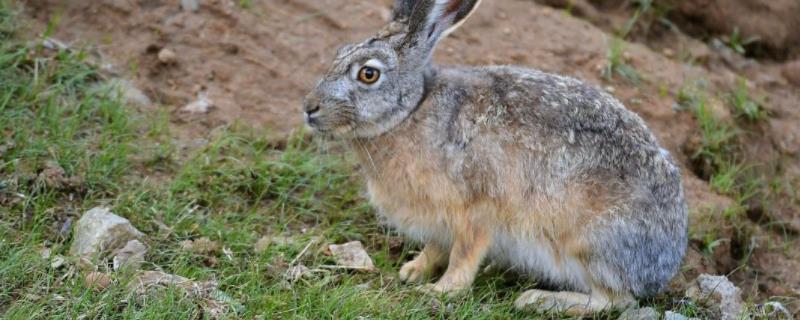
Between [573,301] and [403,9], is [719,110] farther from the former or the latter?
[403,9]

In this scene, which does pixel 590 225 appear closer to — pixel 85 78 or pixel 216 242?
pixel 216 242

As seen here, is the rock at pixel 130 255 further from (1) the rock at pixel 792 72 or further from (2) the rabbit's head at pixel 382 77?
(1) the rock at pixel 792 72

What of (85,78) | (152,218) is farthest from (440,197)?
(85,78)

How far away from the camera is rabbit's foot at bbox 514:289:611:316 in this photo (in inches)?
192

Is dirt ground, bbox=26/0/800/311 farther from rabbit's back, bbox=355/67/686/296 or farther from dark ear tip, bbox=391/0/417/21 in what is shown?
dark ear tip, bbox=391/0/417/21

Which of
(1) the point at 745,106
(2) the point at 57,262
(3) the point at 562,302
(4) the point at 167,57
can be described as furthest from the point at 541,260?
→ (4) the point at 167,57

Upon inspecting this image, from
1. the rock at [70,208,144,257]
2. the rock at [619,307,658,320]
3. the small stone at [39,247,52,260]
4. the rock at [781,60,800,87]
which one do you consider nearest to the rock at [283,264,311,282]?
the rock at [70,208,144,257]

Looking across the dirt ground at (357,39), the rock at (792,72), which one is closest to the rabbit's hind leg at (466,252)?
the dirt ground at (357,39)

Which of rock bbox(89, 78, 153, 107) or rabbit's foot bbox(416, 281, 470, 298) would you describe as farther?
rock bbox(89, 78, 153, 107)

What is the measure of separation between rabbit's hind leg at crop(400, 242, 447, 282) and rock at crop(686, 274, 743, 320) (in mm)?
1198

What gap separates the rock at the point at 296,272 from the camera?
4660 millimetres

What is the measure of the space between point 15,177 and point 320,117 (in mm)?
1471

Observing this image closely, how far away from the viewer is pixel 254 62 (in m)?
6.45

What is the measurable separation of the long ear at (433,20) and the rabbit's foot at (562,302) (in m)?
1.24
